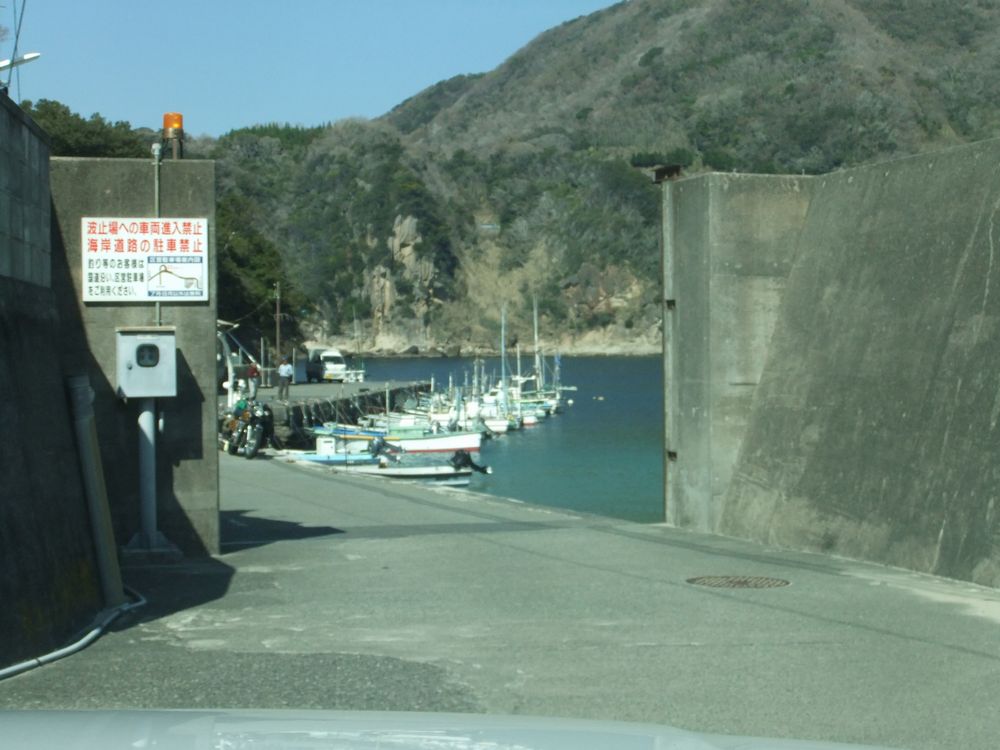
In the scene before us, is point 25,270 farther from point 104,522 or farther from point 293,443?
point 293,443

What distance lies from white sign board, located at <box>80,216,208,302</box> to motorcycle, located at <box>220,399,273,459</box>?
24.9 meters

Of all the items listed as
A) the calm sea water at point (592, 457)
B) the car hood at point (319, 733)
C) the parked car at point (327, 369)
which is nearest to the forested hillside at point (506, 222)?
the calm sea water at point (592, 457)

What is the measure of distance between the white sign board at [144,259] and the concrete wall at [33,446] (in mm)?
1528

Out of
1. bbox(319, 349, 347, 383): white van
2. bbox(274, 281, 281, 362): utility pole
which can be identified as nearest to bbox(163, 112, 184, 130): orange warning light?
bbox(274, 281, 281, 362): utility pole

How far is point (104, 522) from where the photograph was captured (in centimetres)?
972

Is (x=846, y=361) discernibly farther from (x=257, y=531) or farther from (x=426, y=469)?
(x=426, y=469)

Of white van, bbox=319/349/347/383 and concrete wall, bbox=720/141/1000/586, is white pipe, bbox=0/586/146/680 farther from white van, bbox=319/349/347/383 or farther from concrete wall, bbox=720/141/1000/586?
white van, bbox=319/349/347/383

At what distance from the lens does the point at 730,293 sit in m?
15.5

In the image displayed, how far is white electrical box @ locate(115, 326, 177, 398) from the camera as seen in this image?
11977mm

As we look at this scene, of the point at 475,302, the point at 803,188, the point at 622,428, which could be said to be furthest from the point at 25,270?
the point at 475,302

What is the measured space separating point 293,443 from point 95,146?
14.9 meters

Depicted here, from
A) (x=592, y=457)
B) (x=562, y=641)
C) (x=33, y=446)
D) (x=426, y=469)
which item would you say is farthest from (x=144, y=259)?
(x=592, y=457)

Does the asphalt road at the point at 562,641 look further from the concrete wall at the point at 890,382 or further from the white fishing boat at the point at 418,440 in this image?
the white fishing boat at the point at 418,440

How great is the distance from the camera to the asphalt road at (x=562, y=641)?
6.73 metres
